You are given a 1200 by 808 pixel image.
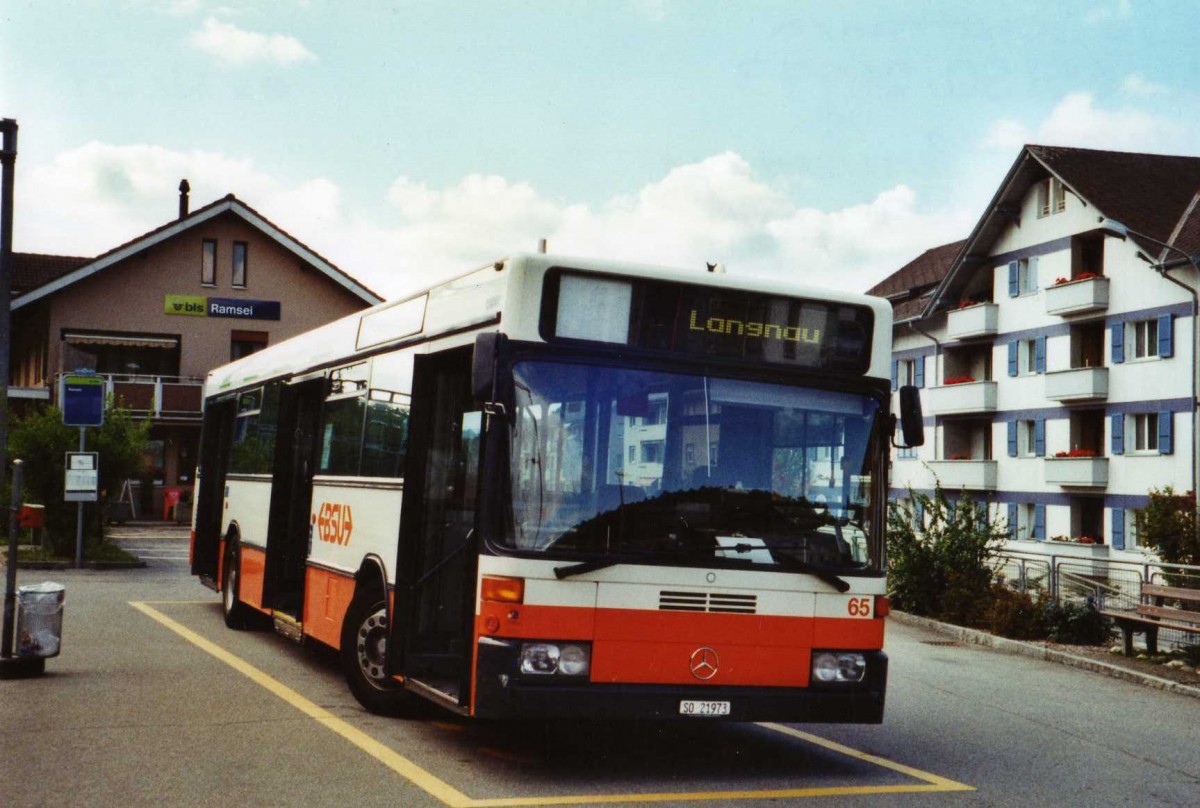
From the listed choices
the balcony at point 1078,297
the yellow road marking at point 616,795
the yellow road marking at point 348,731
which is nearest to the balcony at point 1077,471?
the balcony at point 1078,297

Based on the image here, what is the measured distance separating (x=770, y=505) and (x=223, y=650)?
7.00 metres

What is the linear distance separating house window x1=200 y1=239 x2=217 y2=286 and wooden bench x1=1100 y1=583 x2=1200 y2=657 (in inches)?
1484

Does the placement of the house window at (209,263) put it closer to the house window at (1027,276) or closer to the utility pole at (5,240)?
the utility pole at (5,240)

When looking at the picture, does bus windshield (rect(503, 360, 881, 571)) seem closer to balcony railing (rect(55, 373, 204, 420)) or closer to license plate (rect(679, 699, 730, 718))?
license plate (rect(679, 699, 730, 718))

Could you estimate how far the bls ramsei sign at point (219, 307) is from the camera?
48219 millimetres

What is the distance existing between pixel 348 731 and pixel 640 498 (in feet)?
8.80

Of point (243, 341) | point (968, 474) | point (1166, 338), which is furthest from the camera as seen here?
point (968, 474)

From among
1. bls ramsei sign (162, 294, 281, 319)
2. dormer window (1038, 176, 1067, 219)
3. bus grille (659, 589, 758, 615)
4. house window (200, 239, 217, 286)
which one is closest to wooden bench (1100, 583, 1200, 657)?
bus grille (659, 589, 758, 615)

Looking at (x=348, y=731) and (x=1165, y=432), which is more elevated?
(x=1165, y=432)

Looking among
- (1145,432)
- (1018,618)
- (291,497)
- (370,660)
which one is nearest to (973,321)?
(1145,432)

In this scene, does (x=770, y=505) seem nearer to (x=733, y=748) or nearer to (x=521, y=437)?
(x=521, y=437)

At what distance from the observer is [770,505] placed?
7.99 m

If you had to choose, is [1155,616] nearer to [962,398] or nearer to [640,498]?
[640,498]

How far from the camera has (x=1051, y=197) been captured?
48.7 m
